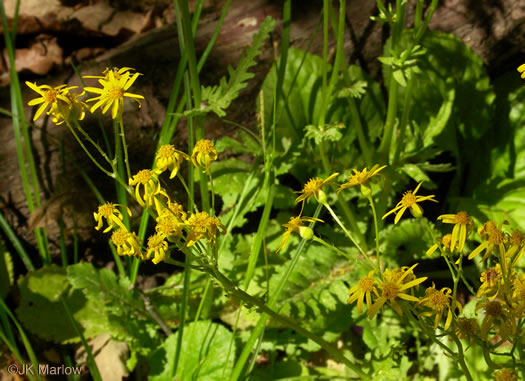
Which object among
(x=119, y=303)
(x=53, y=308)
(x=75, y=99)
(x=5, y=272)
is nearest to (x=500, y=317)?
(x=75, y=99)

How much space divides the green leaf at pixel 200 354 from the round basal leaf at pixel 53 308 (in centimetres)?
44

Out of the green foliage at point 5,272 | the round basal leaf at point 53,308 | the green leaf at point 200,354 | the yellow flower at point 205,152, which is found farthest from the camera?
the green foliage at point 5,272

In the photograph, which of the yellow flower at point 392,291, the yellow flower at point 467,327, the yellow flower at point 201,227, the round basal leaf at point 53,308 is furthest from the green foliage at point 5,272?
the yellow flower at point 467,327

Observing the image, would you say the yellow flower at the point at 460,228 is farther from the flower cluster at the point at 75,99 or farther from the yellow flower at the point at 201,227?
the flower cluster at the point at 75,99

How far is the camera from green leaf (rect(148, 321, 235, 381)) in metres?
2.18

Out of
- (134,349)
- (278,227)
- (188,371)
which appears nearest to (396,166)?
(278,227)

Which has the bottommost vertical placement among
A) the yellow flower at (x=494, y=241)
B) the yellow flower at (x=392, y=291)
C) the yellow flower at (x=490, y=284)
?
the yellow flower at (x=490, y=284)

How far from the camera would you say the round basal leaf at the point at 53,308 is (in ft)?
8.41

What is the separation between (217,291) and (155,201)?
48.4 inches

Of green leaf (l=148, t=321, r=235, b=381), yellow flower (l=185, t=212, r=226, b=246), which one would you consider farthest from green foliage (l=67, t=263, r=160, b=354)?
yellow flower (l=185, t=212, r=226, b=246)

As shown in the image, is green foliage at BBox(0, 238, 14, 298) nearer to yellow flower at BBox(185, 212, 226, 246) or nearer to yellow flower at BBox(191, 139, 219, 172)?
yellow flower at BBox(191, 139, 219, 172)

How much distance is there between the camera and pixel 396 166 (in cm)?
241

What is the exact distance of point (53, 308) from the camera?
2650 mm

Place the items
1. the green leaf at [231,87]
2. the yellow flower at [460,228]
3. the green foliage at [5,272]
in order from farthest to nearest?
1. the green foliage at [5,272]
2. the green leaf at [231,87]
3. the yellow flower at [460,228]
